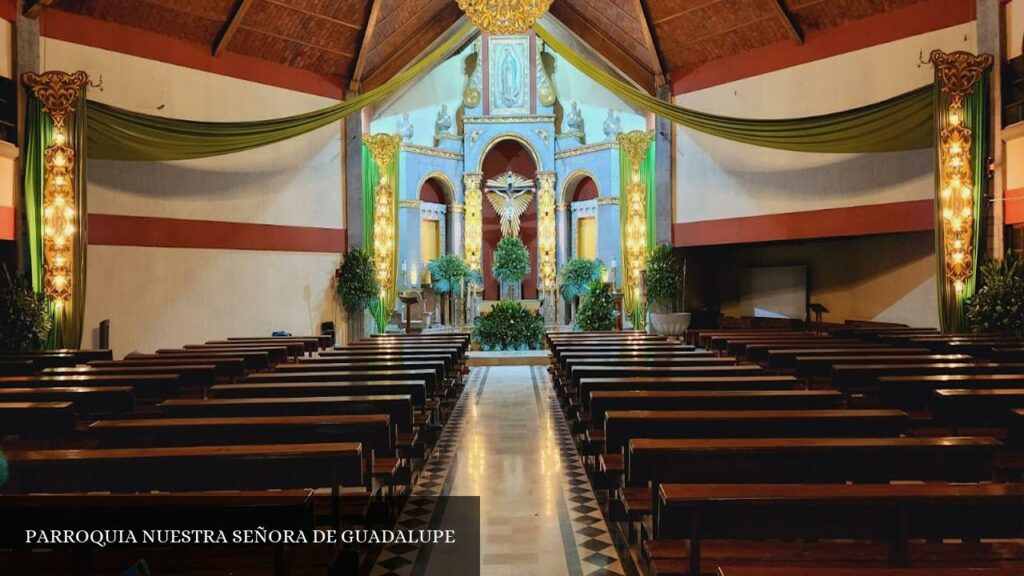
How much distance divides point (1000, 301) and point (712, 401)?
6514 mm

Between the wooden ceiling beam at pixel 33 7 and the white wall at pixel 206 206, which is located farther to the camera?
the white wall at pixel 206 206

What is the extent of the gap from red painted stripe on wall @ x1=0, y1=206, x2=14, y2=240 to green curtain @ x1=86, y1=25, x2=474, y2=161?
1.26 m

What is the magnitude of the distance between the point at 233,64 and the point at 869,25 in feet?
32.6

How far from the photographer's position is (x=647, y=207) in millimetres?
15016

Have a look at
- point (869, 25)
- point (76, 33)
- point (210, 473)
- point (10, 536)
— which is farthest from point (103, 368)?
point (869, 25)

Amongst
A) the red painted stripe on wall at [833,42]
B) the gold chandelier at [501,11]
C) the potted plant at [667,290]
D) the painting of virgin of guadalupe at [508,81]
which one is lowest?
the potted plant at [667,290]

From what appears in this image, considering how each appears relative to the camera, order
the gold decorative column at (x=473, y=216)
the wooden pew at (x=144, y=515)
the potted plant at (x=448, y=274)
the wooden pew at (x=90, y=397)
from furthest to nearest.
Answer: the gold decorative column at (x=473, y=216) → the potted plant at (x=448, y=274) → the wooden pew at (x=90, y=397) → the wooden pew at (x=144, y=515)

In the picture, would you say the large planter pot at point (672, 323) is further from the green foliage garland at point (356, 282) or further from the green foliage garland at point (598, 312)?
the green foliage garland at point (356, 282)

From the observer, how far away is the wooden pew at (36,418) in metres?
3.80

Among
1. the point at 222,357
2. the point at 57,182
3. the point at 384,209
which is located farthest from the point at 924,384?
the point at 384,209

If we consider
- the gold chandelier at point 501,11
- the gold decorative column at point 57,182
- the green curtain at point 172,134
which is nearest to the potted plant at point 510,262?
the green curtain at point 172,134

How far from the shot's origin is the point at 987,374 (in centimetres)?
502

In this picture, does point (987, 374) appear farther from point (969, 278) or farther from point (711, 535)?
point (969, 278)

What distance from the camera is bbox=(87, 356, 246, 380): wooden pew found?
6391mm
